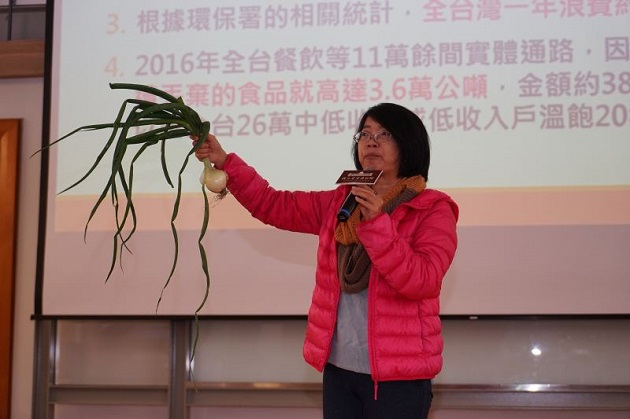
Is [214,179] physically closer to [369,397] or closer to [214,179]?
[214,179]

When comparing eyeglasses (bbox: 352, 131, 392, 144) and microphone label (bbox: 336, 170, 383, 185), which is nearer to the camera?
microphone label (bbox: 336, 170, 383, 185)

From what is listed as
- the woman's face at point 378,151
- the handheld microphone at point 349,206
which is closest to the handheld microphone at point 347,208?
the handheld microphone at point 349,206

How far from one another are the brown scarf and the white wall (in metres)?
2.35

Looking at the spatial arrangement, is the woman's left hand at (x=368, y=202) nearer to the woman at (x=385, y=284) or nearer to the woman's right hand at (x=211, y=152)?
the woman at (x=385, y=284)

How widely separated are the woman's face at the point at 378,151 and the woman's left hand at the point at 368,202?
0.20 metres

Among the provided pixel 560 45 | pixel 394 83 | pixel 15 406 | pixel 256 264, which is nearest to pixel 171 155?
pixel 256 264

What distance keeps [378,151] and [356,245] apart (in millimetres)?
234

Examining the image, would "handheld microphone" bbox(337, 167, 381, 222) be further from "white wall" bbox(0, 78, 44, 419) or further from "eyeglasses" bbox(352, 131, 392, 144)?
"white wall" bbox(0, 78, 44, 419)

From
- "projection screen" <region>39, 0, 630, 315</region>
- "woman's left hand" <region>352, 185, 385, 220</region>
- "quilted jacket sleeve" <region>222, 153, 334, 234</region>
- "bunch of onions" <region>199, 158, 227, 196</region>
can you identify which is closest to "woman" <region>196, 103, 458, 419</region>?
"woman's left hand" <region>352, 185, 385, 220</region>

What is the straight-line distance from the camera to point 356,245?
1.68 metres

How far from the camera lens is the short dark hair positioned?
1729mm

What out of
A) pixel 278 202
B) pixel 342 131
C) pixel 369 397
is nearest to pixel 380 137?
pixel 278 202

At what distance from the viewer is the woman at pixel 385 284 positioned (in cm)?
155

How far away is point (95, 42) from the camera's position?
3.29 m
